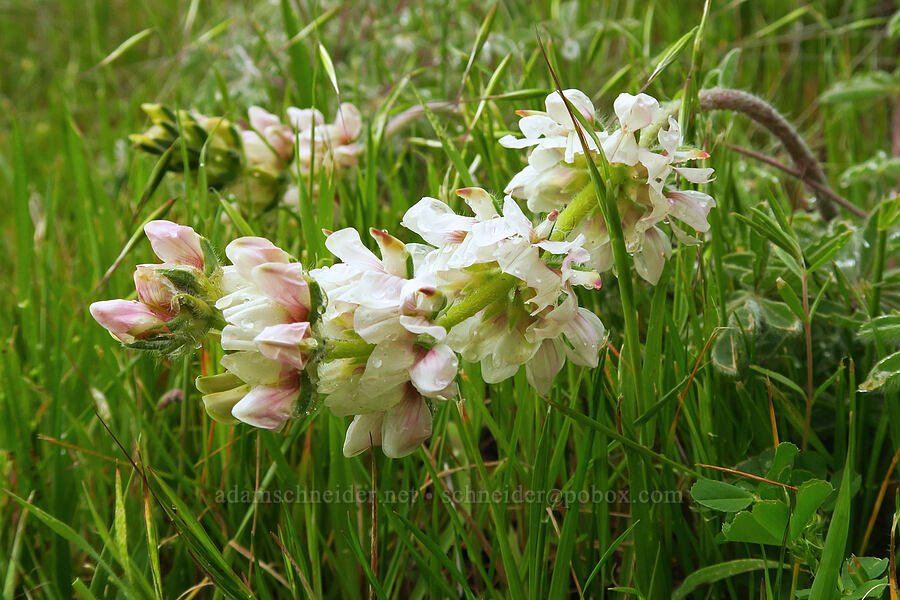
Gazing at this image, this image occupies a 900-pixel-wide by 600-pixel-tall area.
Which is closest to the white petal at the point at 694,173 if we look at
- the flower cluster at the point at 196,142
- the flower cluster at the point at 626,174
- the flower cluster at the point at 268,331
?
the flower cluster at the point at 626,174

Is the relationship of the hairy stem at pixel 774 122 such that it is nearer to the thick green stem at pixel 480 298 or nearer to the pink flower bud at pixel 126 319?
the thick green stem at pixel 480 298

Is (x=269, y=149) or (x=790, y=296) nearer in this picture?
(x=790, y=296)

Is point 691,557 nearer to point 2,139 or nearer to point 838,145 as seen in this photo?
point 838,145

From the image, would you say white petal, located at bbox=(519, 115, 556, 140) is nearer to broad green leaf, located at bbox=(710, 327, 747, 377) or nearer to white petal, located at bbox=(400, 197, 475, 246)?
white petal, located at bbox=(400, 197, 475, 246)

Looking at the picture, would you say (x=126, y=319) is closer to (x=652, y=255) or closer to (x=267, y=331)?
(x=267, y=331)

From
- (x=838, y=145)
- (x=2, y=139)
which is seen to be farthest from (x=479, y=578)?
(x=2, y=139)

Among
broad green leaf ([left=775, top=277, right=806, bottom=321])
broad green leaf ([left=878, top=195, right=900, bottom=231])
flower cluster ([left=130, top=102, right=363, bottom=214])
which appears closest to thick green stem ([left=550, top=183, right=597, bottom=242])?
broad green leaf ([left=775, top=277, right=806, bottom=321])

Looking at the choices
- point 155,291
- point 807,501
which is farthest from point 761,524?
point 155,291
